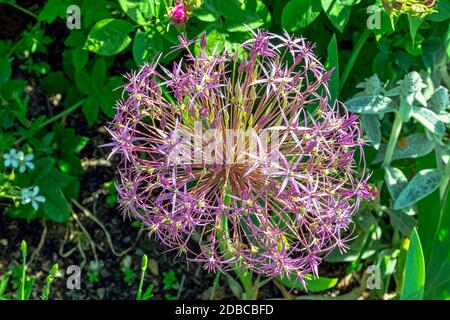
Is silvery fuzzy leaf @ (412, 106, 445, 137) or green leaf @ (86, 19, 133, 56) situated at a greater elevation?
green leaf @ (86, 19, 133, 56)

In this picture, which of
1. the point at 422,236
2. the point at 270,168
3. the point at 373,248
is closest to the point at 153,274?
the point at 373,248

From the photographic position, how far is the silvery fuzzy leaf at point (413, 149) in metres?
1.97

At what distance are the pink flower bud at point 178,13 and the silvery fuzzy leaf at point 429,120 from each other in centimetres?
65

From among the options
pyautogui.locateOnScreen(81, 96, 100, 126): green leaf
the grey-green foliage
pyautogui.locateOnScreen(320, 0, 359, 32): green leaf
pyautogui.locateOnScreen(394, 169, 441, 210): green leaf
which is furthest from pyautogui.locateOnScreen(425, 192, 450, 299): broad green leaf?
pyautogui.locateOnScreen(81, 96, 100, 126): green leaf

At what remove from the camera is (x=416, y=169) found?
83.9 inches

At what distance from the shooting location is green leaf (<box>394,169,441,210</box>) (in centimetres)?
191

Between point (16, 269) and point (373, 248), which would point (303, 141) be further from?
point (16, 269)

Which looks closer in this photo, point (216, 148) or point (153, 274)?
point (216, 148)

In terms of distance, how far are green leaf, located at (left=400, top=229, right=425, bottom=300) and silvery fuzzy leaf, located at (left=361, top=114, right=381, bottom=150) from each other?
0.35m

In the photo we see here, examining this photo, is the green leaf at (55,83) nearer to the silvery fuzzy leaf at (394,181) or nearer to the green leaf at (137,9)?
the green leaf at (137,9)

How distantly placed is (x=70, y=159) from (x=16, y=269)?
396 millimetres

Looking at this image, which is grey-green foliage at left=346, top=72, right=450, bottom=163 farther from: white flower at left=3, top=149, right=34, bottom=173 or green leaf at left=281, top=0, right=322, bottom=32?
white flower at left=3, top=149, right=34, bottom=173

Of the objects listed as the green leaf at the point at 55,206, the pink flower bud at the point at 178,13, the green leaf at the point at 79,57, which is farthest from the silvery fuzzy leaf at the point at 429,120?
the green leaf at the point at 55,206

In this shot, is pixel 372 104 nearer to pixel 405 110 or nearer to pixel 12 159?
pixel 405 110
